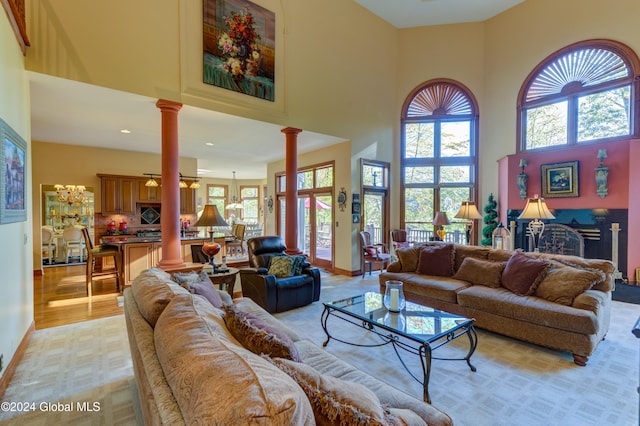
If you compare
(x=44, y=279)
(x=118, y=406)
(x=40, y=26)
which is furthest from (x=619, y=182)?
(x=44, y=279)

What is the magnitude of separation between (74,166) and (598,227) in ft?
36.8

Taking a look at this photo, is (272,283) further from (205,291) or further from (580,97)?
(580,97)

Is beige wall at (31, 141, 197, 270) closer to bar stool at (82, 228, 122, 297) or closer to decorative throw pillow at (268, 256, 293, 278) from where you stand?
bar stool at (82, 228, 122, 297)

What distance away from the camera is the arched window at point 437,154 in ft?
24.3

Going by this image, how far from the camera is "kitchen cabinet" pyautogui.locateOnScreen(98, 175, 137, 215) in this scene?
701cm

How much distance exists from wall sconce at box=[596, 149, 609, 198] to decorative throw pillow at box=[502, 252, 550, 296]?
3.51 meters

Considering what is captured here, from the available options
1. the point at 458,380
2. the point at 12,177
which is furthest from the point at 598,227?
the point at 12,177

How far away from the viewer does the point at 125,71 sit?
12.5ft

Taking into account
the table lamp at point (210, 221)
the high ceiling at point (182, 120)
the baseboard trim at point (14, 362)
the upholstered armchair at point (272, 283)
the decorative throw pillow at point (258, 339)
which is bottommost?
the baseboard trim at point (14, 362)

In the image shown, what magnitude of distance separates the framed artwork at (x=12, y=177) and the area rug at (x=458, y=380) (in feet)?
4.58

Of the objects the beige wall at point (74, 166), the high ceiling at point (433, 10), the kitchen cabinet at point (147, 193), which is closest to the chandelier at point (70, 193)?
the beige wall at point (74, 166)

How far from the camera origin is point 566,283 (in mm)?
3033

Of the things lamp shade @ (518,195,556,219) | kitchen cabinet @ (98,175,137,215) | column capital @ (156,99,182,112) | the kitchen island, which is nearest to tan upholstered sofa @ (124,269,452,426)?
column capital @ (156,99,182,112)

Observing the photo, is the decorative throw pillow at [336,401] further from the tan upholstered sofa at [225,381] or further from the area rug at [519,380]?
the area rug at [519,380]
